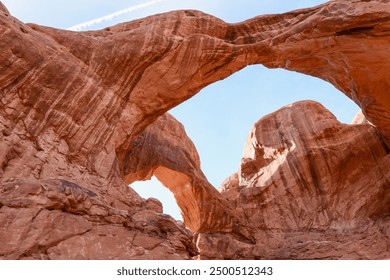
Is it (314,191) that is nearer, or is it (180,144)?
(314,191)

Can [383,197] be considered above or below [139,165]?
below

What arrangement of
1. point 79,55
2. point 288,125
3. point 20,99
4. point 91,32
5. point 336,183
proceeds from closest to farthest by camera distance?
point 20,99, point 79,55, point 91,32, point 336,183, point 288,125

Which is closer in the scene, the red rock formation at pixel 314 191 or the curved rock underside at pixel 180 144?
the curved rock underside at pixel 180 144

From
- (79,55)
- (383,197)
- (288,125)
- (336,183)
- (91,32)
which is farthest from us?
(288,125)

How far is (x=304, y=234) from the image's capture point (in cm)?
2159

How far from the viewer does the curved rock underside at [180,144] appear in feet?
31.8

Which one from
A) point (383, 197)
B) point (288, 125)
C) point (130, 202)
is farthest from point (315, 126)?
point (130, 202)

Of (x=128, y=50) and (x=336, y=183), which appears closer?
(x=128, y=50)

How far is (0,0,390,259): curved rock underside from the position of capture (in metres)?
9.70

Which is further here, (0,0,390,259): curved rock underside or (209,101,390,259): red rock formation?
(209,101,390,259): red rock formation

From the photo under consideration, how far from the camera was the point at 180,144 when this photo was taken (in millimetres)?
23750

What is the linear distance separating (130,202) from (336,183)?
13718mm

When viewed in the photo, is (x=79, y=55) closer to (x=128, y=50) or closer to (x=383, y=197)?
(x=128, y=50)

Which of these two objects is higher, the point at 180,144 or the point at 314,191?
the point at 180,144
